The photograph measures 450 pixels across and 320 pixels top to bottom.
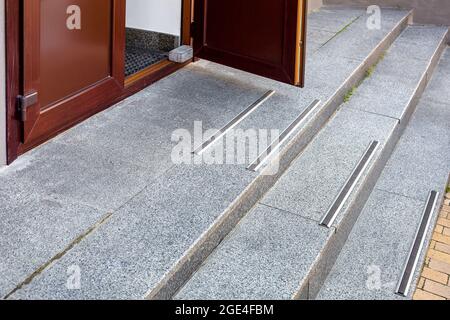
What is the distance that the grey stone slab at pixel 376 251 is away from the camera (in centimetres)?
332

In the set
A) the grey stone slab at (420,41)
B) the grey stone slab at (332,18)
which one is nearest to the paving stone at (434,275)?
the grey stone slab at (420,41)

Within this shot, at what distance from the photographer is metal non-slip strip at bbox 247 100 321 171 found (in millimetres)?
3758

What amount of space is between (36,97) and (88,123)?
538 mm

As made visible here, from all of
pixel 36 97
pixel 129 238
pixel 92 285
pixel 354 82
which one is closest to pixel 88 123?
pixel 36 97

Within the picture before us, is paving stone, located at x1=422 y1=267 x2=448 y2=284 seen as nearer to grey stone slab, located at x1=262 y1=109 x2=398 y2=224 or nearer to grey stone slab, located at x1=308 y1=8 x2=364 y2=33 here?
grey stone slab, located at x1=262 y1=109 x2=398 y2=224

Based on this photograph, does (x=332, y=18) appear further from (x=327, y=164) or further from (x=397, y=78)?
(x=327, y=164)

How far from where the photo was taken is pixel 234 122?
13.9ft

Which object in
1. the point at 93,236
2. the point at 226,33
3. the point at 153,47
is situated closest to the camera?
the point at 93,236

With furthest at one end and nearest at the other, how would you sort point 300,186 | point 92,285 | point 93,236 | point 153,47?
point 153,47, point 300,186, point 93,236, point 92,285

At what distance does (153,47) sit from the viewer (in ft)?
17.0

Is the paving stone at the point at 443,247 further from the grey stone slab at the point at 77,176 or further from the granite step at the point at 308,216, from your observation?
the grey stone slab at the point at 77,176

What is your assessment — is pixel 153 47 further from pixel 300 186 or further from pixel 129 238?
pixel 129 238

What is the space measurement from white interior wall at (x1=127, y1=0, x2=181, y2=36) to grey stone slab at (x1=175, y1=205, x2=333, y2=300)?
1.97 meters
